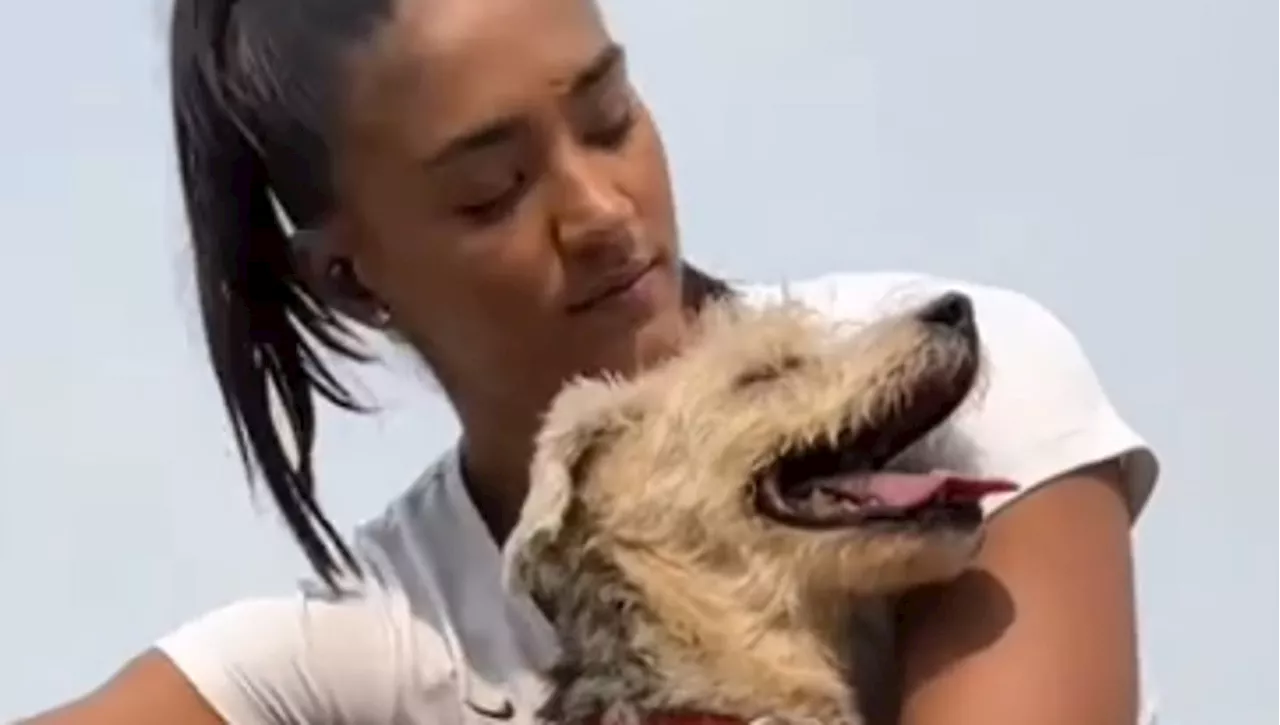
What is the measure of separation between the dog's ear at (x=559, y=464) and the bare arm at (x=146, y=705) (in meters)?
0.20

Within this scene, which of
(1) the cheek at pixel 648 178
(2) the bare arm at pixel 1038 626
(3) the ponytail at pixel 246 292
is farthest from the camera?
(3) the ponytail at pixel 246 292

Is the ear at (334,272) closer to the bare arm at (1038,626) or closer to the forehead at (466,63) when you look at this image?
the forehead at (466,63)

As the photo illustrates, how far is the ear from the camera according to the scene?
1.49 m

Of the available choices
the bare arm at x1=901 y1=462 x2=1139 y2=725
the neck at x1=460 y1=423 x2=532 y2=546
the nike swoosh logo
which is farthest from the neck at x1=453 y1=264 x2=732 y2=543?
the bare arm at x1=901 y1=462 x2=1139 y2=725

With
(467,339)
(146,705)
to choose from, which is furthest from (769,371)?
(146,705)

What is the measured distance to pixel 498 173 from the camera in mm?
1399

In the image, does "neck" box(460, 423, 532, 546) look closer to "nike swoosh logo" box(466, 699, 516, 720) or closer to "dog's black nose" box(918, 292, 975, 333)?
"nike swoosh logo" box(466, 699, 516, 720)

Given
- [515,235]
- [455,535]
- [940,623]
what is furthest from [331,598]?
[940,623]

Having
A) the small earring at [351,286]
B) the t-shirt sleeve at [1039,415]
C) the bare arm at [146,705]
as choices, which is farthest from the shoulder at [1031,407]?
the bare arm at [146,705]

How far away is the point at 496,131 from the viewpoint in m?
1.39

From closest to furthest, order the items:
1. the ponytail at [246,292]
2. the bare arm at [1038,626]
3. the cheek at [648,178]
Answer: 1. the bare arm at [1038,626]
2. the cheek at [648,178]
3. the ponytail at [246,292]

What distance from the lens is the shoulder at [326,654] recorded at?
4.85 ft

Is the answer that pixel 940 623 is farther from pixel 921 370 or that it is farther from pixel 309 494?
pixel 309 494

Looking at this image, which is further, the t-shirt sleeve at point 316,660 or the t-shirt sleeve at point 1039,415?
the t-shirt sleeve at point 316,660
